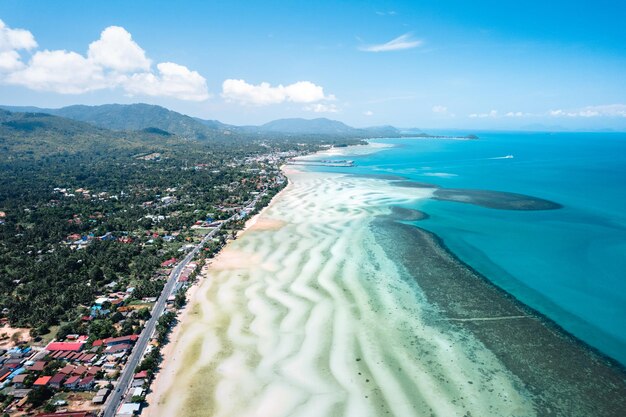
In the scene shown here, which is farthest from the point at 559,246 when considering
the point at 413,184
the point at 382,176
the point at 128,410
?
the point at 382,176

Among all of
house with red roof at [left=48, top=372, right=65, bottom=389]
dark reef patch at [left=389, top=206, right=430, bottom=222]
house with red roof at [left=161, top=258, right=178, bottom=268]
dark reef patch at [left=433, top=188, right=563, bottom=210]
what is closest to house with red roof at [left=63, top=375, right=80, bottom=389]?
house with red roof at [left=48, top=372, right=65, bottom=389]

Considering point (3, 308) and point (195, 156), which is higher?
point (195, 156)

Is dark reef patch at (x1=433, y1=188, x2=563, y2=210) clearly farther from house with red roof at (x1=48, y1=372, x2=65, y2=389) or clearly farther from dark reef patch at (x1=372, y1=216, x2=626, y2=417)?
house with red roof at (x1=48, y1=372, x2=65, y2=389)

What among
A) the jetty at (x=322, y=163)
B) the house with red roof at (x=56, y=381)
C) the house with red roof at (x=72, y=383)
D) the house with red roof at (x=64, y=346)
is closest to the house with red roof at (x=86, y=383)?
the house with red roof at (x=72, y=383)

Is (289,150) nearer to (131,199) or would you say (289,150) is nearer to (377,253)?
(131,199)

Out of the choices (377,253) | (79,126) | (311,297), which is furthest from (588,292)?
(79,126)

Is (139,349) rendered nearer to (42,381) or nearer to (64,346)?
(64,346)

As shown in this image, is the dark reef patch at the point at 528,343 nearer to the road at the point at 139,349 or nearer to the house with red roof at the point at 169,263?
the road at the point at 139,349
